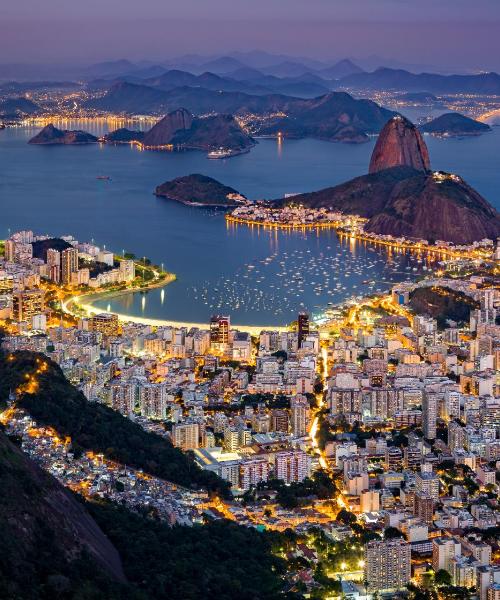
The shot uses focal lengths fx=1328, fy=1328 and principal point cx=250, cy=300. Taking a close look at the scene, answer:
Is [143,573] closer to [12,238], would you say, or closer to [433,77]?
[12,238]

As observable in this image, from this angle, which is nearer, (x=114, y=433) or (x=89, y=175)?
(x=114, y=433)

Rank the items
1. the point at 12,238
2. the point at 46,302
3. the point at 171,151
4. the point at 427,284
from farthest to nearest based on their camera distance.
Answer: the point at 171,151, the point at 12,238, the point at 427,284, the point at 46,302

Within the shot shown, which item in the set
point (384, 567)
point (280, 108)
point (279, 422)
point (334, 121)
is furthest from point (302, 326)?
Result: point (280, 108)

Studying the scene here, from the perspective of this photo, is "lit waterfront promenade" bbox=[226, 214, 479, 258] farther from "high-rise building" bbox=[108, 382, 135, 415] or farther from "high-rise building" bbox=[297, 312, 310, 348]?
"high-rise building" bbox=[108, 382, 135, 415]

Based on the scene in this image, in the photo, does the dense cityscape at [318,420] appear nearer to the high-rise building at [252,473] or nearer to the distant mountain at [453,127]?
the high-rise building at [252,473]

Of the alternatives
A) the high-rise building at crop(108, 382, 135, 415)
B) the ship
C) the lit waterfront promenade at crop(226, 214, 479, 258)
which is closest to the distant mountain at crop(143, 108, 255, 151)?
the ship

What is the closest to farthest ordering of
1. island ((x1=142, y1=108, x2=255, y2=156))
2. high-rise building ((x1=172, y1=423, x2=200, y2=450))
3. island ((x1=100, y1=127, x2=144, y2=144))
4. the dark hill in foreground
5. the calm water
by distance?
the dark hill in foreground
high-rise building ((x1=172, y1=423, x2=200, y2=450))
the calm water
island ((x1=142, y1=108, x2=255, y2=156))
island ((x1=100, y1=127, x2=144, y2=144))

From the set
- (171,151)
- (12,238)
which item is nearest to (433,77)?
(171,151)
